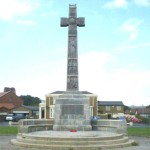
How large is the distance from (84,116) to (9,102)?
6909 cm

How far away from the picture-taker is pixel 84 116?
72.8 feet

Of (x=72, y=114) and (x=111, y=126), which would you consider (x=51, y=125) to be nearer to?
(x=72, y=114)

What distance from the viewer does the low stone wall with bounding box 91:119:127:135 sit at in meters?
21.3

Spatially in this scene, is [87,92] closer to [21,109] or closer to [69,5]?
[21,109]

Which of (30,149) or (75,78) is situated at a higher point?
(75,78)

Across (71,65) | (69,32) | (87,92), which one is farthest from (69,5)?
(87,92)

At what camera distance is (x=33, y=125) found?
74.0ft

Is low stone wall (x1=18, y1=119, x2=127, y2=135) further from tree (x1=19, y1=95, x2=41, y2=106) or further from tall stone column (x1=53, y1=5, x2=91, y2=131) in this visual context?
tree (x1=19, y1=95, x2=41, y2=106)

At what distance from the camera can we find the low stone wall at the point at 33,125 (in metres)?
21.1

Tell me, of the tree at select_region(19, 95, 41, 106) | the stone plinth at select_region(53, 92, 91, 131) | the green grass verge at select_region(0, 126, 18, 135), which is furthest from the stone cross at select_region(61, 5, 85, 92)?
the tree at select_region(19, 95, 41, 106)

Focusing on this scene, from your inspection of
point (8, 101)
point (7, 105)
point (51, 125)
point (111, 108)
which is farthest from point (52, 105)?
point (51, 125)

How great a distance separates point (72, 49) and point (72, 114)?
455cm

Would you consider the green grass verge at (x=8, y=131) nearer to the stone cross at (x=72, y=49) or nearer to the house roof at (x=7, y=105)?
the stone cross at (x=72, y=49)

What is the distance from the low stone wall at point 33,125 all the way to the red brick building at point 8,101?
60.5 meters
